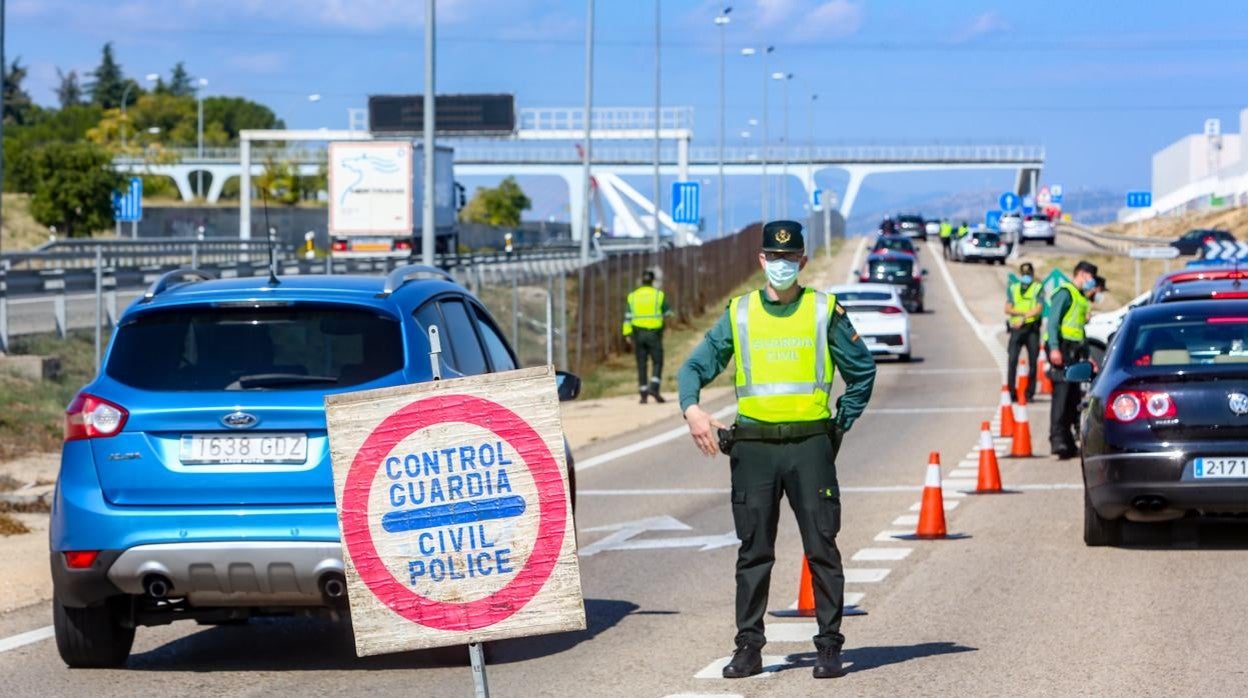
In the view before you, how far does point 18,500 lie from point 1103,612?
929 centimetres

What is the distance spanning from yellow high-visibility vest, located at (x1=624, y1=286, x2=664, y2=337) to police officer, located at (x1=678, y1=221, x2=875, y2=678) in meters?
20.8

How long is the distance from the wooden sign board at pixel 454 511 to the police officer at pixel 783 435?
197 centimetres

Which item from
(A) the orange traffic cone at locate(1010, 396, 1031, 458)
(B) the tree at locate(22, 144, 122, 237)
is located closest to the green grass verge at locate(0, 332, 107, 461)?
(A) the orange traffic cone at locate(1010, 396, 1031, 458)

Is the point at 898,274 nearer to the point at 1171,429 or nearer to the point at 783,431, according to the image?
the point at 1171,429

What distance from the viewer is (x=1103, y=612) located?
1050 centimetres

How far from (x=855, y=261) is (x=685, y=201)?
33333mm

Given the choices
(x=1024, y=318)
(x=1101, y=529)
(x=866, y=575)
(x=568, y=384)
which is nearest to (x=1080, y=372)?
(x=1101, y=529)

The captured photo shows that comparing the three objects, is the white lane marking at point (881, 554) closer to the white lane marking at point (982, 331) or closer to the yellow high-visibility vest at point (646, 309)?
the yellow high-visibility vest at point (646, 309)

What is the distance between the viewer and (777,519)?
8.61 meters

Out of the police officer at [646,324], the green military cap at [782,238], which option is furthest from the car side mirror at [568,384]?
the police officer at [646,324]

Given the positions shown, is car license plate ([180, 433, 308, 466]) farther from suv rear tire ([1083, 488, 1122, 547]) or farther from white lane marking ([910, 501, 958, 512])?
white lane marking ([910, 501, 958, 512])

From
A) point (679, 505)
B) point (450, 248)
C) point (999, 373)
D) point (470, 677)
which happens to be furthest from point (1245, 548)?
point (450, 248)

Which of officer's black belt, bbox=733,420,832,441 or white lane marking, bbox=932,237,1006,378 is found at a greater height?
officer's black belt, bbox=733,420,832,441

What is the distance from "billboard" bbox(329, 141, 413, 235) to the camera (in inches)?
2265
